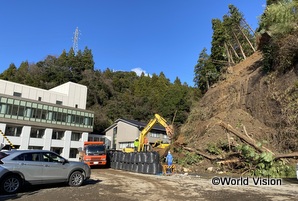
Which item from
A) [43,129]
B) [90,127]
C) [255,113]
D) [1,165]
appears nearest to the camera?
[1,165]

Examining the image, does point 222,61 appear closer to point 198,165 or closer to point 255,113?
point 255,113

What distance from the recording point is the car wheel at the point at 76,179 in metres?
11.5

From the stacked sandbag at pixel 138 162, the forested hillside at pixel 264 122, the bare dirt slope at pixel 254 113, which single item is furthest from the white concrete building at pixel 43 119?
the forested hillside at pixel 264 122

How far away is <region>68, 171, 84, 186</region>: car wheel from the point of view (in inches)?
452

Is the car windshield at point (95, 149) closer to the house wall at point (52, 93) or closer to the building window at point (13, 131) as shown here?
the building window at point (13, 131)

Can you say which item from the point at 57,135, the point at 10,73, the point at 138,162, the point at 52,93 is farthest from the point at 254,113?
the point at 10,73

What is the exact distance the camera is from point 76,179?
11625 mm

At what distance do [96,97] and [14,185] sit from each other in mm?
68657

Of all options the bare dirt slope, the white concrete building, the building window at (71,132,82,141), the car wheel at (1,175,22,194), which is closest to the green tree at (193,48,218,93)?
the bare dirt slope

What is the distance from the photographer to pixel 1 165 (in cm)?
973

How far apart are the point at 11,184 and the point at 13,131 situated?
1458 inches

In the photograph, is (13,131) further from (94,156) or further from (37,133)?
(94,156)

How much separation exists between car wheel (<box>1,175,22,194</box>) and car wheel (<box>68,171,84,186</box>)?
2182 millimetres

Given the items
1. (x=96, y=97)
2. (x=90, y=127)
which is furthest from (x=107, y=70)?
(x=90, y=127)
